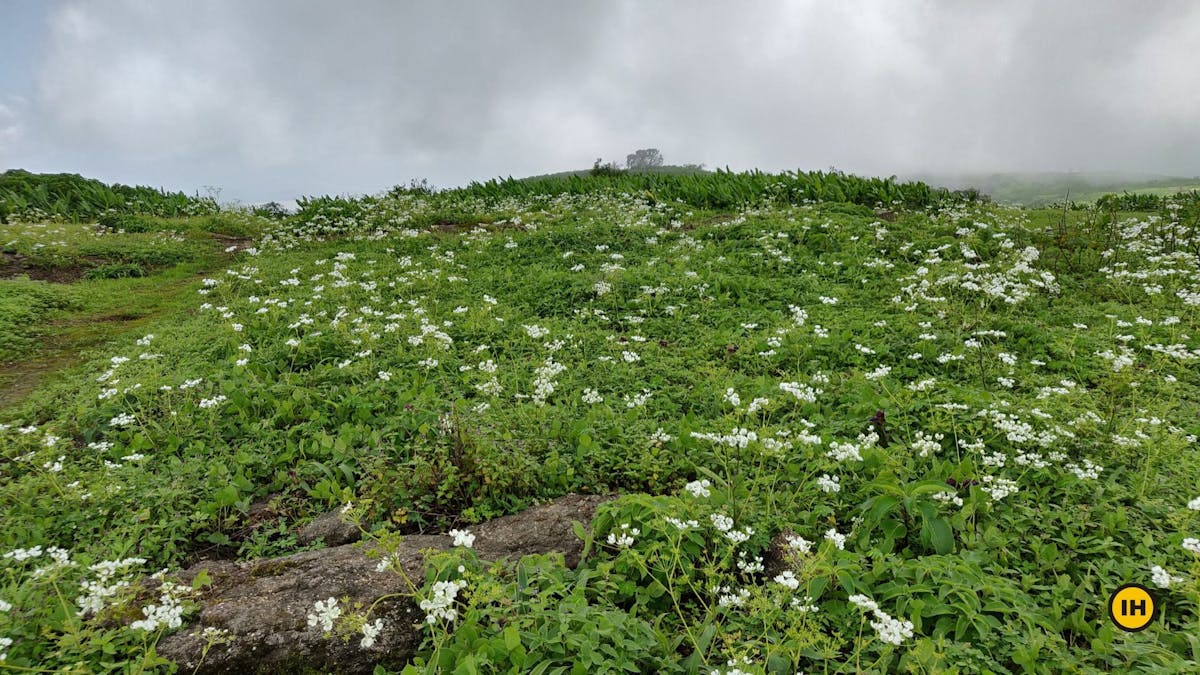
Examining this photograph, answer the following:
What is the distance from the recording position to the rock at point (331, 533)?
427cm

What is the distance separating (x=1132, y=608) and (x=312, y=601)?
464cm

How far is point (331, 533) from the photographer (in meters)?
4.30

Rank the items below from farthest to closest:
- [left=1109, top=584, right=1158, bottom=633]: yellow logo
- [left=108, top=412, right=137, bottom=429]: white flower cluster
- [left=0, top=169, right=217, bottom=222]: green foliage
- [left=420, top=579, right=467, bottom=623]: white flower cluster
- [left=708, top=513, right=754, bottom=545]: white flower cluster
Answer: [left=0, top=169, right=217, bottom=222]: green foliage < [left=108, top=412, right=137, bottom=429]: white flower cluster < [left=708, top=513, right=754, bottom=545]: white flower cluster < [left=1109, top=584, right=1158, bottom=633]: yellow logo < [left=420, top=579, right=467, bottom=623]: white flower cluster

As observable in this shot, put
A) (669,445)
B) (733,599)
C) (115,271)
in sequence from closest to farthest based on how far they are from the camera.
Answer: (733,599), (669,445), (115,271)

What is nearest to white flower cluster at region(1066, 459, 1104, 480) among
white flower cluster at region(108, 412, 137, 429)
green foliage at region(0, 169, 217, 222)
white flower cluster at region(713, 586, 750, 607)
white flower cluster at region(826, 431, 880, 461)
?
white flower cluster at region(826, 431, 880, 461)

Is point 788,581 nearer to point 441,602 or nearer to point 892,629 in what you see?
point 892,629

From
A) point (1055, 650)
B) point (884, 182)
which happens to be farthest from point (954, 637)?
point (884, 182)

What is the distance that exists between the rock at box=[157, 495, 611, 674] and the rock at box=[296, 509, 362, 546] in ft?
0.90

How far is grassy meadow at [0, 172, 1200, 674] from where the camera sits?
3.02 m

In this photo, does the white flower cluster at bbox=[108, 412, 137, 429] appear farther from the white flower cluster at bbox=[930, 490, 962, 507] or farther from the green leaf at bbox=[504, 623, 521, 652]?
the white flower cluster at bbox=[930, 490, 962, 507]

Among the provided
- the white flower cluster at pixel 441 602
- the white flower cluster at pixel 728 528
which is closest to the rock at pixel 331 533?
the white flower cluster at pixel 441 602

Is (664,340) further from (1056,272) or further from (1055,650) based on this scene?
(1056,272)

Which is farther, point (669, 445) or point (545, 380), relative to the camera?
point (545, 380)

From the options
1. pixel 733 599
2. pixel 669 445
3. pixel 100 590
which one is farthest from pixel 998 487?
pixel 100 590
